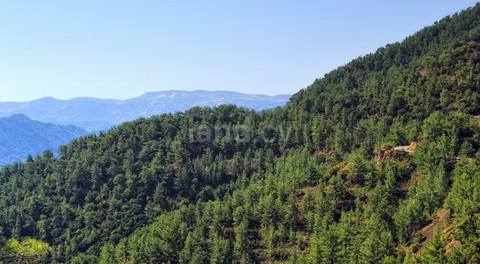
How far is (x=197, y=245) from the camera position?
96312mm

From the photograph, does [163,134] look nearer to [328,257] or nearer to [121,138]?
[121,138]

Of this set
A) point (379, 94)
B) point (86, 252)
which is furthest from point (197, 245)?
point (379, 94)

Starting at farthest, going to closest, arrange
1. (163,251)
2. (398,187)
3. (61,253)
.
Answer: (61,253) → (163,251) → (398,187)

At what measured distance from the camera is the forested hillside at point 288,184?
76812 mm

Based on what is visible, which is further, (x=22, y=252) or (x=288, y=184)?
(x=288, y=184)

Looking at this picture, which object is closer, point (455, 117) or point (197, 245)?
point (197, 245)

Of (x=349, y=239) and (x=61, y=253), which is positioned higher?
(x=349, y=239)

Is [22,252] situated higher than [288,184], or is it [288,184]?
[22,252]

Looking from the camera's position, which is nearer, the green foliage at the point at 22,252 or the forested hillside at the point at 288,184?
the green foliage at the point at 22,252

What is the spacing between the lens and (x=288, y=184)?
109 meters

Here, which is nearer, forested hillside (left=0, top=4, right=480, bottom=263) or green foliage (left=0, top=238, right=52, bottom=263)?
green foliage (left=0, top=238, right=52, bottom=263)

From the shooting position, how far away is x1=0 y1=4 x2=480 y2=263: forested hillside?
7681 cm

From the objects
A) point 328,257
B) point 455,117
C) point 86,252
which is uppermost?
point 455,117

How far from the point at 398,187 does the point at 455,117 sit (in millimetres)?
31595
